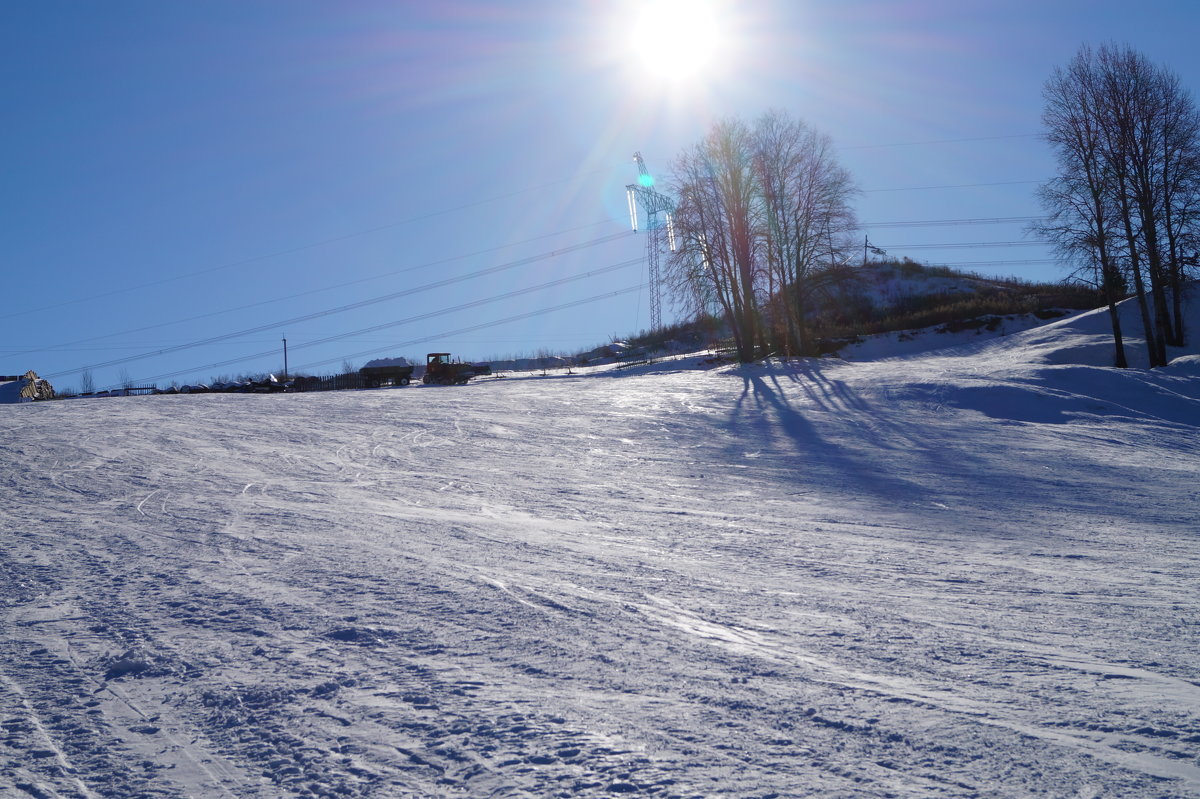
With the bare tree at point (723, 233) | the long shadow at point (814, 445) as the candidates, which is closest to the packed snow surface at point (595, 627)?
the long shadow at point (814, 445)

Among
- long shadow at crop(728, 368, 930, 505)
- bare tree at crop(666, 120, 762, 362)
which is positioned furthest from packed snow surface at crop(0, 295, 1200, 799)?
bare tree at crop(666, 120, 762, 362)

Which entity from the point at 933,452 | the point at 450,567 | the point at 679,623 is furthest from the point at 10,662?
the point at 933,452

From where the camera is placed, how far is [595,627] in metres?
5.57

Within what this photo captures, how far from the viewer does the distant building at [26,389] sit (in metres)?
41.3

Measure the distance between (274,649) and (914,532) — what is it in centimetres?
695

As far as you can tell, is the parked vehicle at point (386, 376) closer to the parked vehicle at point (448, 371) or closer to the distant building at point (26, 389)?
the parked vehicle at point (448, 371)

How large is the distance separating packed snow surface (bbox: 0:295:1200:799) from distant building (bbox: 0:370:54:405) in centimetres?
3297

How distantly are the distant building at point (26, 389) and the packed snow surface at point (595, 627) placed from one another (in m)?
33.0

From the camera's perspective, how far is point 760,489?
12.1 metres

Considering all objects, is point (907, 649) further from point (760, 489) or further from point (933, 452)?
point (933, 452)

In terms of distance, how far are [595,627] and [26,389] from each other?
4598cm

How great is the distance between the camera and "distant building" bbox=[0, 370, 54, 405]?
41.3m

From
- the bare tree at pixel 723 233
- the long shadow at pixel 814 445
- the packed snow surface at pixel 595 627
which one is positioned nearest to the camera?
the packed snow surface at pixel 595 627

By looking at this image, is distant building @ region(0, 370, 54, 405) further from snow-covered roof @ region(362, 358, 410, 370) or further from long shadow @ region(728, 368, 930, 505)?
long shadow @ region(728, 368, 930, 505)
